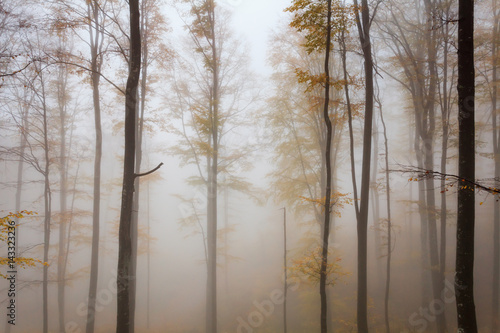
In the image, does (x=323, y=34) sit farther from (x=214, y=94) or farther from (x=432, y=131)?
(x=432, y=131)

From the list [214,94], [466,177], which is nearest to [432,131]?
[466,177]

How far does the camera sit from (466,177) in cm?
498

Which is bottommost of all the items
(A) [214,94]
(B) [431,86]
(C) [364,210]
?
(C) [364,210]

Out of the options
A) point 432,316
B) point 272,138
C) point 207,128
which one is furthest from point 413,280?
point 207,128

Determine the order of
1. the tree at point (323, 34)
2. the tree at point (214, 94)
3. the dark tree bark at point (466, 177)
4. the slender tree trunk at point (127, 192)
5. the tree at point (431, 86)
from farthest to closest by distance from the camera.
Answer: the tree at point (214, 94)
the tree at point (431, 86)
the tree at point (323, 34)
the slender tree trunk at point (127, 192)
the dark tree bark at point (466, 177)

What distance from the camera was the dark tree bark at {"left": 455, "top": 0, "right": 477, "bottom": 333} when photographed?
4.96 metres

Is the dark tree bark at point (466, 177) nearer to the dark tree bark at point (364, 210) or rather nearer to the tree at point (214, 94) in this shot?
the dark tree bark at point (364, 210)

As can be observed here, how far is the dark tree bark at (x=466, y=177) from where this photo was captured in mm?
4961

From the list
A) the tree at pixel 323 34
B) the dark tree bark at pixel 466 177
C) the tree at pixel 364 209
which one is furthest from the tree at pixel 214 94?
the dark tree bark at pixel 466 177

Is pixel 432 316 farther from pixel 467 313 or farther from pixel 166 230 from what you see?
pixel 166 230

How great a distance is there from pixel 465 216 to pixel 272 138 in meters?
8.18

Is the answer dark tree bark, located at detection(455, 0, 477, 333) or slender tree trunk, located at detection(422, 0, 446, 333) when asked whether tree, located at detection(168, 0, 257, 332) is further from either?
dark tree bark, located at detection(455, 0, 477, 333)

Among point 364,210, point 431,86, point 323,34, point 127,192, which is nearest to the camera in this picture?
point 127,192

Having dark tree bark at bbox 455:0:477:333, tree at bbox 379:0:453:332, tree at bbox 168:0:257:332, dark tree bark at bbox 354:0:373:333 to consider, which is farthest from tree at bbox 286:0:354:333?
tree at bbox 168:0:257:332
